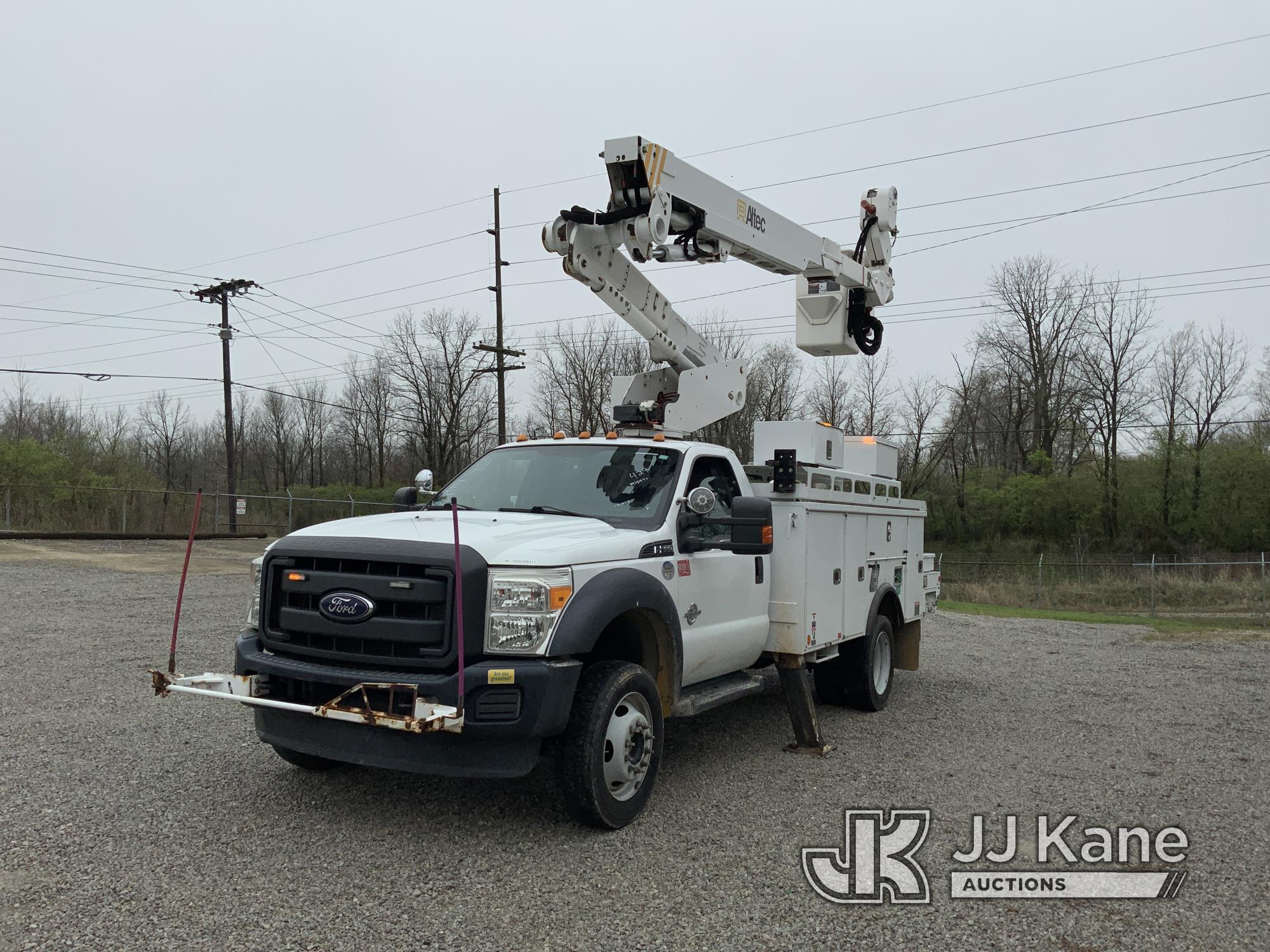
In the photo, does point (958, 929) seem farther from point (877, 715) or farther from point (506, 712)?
point (877, 715)

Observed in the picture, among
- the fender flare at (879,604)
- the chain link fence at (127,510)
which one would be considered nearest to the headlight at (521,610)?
the fender flare at (879,604)

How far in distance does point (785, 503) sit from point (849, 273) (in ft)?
11.4

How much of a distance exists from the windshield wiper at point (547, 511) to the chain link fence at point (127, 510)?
906 inches

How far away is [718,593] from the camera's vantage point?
19.4 ft

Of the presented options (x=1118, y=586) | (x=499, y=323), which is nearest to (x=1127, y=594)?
(x=1118, y=586)

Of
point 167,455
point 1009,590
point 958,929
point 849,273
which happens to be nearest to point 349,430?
point 167,455

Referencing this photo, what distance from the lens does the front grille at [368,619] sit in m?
4.43

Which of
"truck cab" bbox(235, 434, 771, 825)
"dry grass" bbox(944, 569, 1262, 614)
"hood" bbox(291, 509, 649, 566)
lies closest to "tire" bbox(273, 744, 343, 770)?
"truck cab" bbox(235, 434, 771, 825)

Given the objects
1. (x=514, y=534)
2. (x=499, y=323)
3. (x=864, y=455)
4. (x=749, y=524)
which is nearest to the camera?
(x=514, y=534)

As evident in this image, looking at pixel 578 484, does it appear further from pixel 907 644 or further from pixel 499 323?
pixel 499 323

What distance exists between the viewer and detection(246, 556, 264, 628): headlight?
5078 mm

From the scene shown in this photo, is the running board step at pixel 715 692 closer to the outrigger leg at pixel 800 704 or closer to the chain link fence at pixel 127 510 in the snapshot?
the outrigger leg at pixel 800 704

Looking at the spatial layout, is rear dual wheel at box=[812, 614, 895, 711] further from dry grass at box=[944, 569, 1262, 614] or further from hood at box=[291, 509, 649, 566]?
dry grass at box=[944, 569, 1262, 614]

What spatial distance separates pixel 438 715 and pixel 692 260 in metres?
4.76
